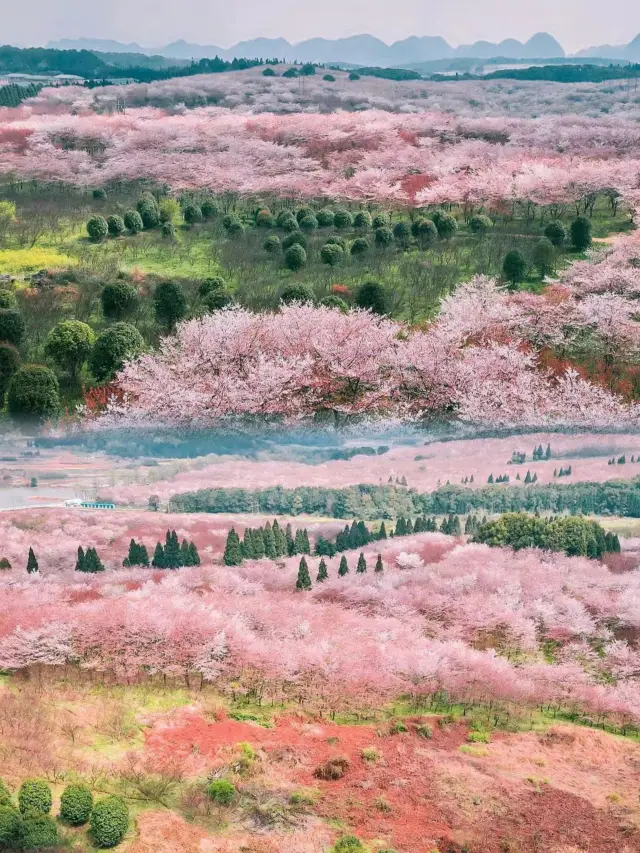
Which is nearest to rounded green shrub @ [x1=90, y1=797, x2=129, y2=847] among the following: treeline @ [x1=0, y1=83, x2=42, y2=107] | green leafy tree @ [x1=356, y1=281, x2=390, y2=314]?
green leafy tree @ [x1=356, y1=281, x2=390, y2=314]

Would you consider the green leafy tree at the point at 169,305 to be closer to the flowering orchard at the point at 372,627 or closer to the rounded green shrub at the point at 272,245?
the rounded green shrub at the point at 272,245

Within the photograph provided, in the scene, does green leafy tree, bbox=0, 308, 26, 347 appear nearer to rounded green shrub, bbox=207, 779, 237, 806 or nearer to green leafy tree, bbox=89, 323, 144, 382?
green leafy tree, bbox=89, 323, 144, 382

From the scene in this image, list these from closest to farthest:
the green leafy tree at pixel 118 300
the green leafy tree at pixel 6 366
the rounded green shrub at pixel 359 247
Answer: the green leafy tree at pixel 6 366 → the green leafy tree at pixel 118 300 → the rounded green shrub at pixel 359 247

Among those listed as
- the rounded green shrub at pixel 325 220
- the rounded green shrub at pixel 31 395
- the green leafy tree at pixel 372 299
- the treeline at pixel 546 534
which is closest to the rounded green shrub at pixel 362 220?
the rounded green shrub at pixel 325 220

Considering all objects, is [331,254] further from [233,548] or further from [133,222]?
[233,548]

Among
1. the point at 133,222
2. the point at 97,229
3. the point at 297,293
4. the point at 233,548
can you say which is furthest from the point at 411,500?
the point at 133,222
